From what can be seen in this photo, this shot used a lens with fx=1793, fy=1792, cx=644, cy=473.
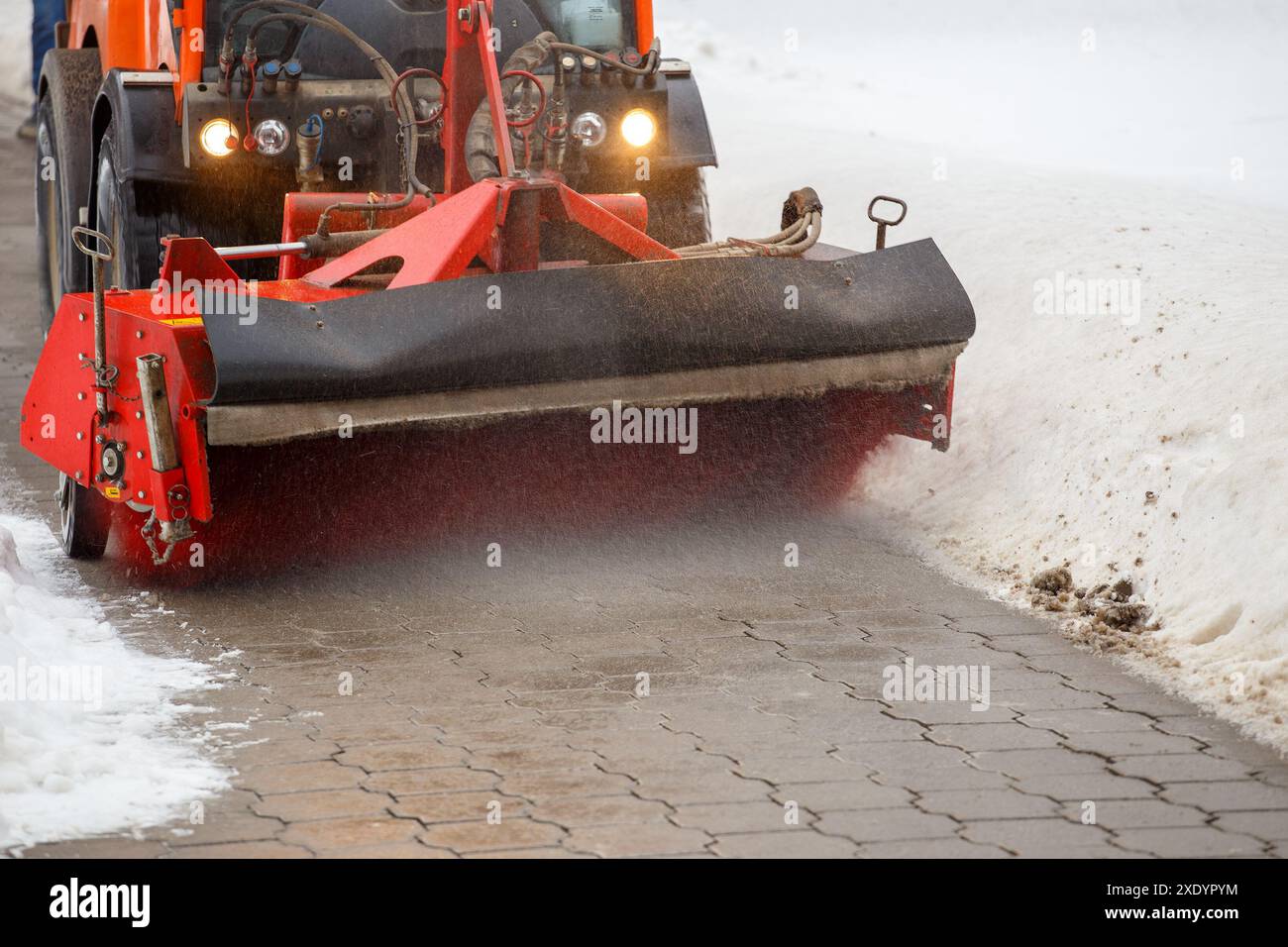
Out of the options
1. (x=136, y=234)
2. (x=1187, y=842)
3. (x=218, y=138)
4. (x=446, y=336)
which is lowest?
(x=1187, y=842)

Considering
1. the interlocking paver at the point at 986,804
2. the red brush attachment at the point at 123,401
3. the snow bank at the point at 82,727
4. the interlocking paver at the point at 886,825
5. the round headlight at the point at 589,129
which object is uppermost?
the round headlight at the point at 589,129

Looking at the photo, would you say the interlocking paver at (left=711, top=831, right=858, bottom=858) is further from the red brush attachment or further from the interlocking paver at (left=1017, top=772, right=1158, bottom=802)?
the red brush attachment

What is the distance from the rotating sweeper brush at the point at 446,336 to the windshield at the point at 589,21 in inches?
18.5

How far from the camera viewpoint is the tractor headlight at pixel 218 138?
19.5ft

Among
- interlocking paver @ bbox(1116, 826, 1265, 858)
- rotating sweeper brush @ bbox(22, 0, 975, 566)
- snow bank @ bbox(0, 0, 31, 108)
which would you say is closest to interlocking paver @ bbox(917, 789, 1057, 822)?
interlocking paver @ bbox(1116, 826, 1265, 858)

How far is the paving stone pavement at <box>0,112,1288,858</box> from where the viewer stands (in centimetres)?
354

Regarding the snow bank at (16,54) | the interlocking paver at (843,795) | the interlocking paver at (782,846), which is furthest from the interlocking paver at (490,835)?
the snow bank at (16,54)

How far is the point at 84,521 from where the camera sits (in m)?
5.60

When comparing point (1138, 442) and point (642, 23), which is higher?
point (642, 23)

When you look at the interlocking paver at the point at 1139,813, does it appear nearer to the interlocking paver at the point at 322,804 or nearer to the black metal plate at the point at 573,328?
the interlocking paver at the point at 322,804

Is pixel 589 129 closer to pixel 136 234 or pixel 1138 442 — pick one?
pixel 136 234

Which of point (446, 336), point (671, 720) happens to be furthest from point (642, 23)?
point (671, 720)

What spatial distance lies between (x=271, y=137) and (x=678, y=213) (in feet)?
5.10
